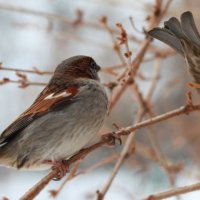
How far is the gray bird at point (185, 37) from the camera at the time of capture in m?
3.11

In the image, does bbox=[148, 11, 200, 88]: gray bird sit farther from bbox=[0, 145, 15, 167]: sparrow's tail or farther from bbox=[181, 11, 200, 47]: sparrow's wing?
bbox=[0, 145, 15, 167]: sparrow's tail

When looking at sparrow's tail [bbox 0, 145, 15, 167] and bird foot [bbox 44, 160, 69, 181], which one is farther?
sparrow's tail [bbox 0, 145, 15, 167]

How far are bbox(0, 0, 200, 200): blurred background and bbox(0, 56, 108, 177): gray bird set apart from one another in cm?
23

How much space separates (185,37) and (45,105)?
1.06 meters

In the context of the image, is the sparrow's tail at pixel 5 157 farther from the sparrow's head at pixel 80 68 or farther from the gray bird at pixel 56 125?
the sparrow's head at pixel 80 68

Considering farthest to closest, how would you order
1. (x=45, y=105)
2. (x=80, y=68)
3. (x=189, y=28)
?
(x=80, y=68) → (x=45, y=105) → (x=189, y=28)

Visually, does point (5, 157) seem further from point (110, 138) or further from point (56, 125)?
point (110, 138)

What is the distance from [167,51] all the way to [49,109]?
3.63ft

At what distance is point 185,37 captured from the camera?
10.2 ft

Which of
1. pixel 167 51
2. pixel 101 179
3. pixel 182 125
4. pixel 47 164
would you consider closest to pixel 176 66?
pixel 101 179

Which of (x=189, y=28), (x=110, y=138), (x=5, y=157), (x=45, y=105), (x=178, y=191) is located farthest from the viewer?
(x=45, y=105)

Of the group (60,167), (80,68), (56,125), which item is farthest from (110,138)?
(80,68)

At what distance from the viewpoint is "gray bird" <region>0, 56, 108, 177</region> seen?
133 inches

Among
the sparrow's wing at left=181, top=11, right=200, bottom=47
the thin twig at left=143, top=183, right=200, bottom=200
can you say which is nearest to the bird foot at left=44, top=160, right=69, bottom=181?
the thin twig at left=143, top=183, right=200, bottom=200
